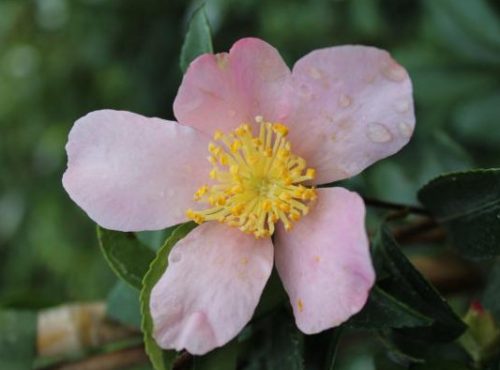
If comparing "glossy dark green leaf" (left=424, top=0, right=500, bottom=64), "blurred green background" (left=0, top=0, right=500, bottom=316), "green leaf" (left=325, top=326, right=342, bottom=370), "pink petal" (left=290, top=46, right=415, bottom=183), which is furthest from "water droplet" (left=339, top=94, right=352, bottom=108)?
"glossy dark green leaf" (left=424, top=0, right=500, bottom=64)

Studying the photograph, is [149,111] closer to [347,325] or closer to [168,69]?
[168,69]

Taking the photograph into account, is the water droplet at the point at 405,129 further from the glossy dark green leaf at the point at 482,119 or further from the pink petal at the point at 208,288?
the glossy dark green leaf at the point at 482,119

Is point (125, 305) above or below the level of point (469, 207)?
below

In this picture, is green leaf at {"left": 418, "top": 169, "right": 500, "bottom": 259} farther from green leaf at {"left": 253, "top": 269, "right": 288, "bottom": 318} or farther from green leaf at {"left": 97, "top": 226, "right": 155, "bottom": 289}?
green leaf at {"left": 97, "top": 226, "right": 155, "bottom": 289}

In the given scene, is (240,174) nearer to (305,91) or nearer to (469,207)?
(305,91)

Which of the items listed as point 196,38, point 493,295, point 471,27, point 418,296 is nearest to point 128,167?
point 196,38
